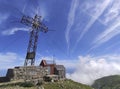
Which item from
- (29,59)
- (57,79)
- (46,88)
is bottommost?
(46,88)

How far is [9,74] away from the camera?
62844 millimetres

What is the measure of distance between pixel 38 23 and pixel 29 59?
1336 centimetres

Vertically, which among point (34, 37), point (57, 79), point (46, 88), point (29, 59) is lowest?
point (46, 88)

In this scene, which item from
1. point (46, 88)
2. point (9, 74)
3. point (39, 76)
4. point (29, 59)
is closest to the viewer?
point (46, 88)

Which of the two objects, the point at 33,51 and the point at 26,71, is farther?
the point at 33,51

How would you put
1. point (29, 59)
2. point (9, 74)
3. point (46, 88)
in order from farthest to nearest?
1. point (29, 59)
2. point (9, 74)
3. point (46, 88)

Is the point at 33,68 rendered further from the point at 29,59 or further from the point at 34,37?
the point at 34,37

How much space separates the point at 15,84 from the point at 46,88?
859cm

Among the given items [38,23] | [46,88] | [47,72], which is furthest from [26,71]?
[38,23]

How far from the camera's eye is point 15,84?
54719 mm

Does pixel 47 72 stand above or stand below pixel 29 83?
above

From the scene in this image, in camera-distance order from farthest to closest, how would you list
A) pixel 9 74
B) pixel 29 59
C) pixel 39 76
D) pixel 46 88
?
pixel 29 59, pixel 39 76, pixel 9 74, pixel 46 88

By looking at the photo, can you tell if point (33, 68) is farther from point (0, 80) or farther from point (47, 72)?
point (0, 80)

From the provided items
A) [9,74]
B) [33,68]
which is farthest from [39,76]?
[9,74]
